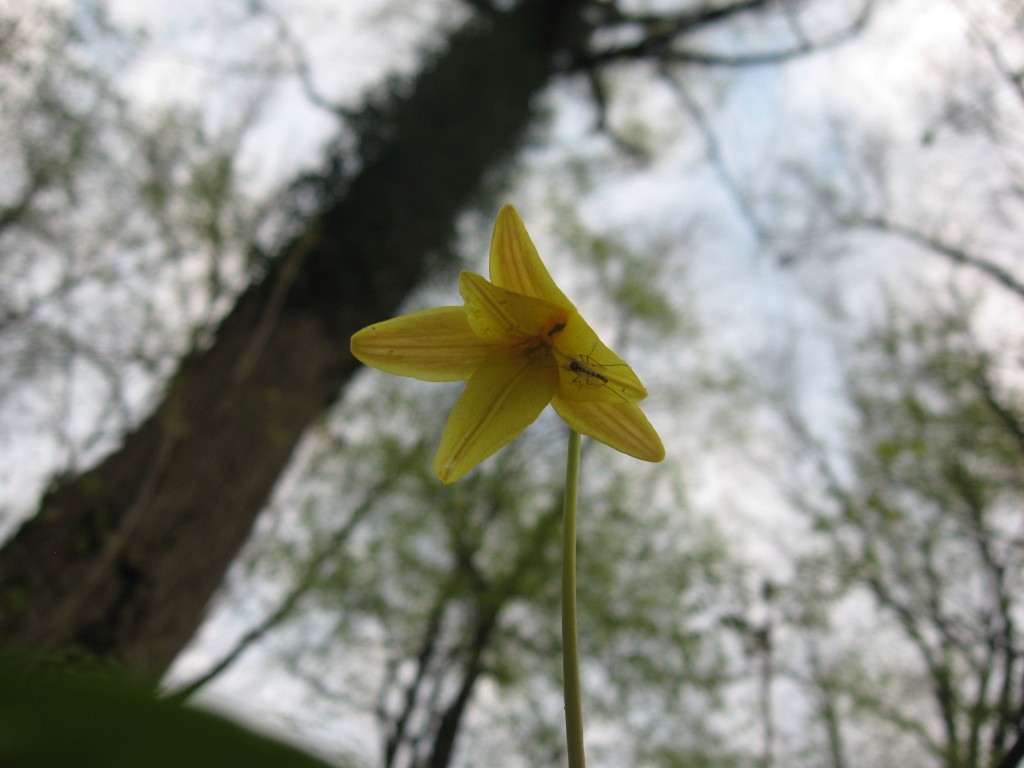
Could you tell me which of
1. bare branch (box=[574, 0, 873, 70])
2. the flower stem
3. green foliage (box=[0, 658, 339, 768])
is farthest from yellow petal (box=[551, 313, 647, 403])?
bare branch (box=[574, 0, 873, 70])

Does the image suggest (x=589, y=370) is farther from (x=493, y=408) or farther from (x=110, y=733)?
(x=110, y=733)

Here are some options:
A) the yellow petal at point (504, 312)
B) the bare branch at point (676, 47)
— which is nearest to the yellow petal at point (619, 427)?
the yellow petal at point (504, 312)

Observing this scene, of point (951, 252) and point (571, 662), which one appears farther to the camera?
point (951, 252)

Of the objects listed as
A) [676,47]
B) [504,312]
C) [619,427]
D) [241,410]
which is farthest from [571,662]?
[676,47]

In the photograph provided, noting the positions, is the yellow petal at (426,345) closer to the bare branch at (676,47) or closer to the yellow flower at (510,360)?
the yellow flower at (510,360)

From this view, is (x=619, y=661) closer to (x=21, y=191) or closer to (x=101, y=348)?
(x=101, y=348)

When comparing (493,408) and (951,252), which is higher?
(951,252)

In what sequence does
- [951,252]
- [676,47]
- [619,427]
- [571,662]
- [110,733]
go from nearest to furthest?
[110,733]
[571,662]
[619,427]
[951,252]
[676,47]
